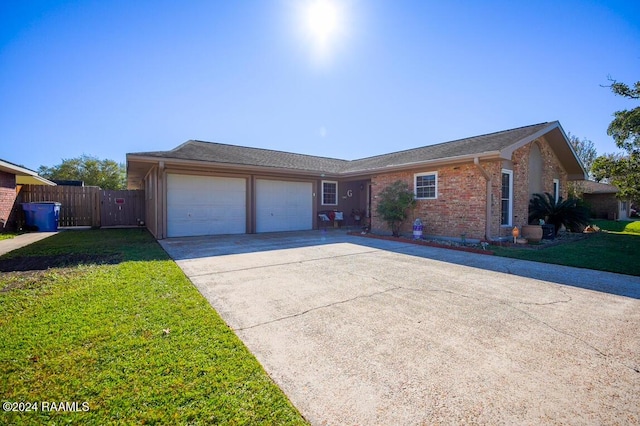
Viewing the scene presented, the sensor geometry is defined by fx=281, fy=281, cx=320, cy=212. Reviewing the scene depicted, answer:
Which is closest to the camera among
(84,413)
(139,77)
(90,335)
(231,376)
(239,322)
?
(84,413)

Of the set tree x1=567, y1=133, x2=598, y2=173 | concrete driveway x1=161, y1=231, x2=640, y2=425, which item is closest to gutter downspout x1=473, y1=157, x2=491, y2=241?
concrete driveway x1=161, y1=231, x2=640, y2=425

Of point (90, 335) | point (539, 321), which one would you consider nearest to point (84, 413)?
point (90, 335)

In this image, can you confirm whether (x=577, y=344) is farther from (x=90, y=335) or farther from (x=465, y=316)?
(x=90, y=335)

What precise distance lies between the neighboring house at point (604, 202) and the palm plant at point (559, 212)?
16.1m

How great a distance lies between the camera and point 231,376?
2201mm

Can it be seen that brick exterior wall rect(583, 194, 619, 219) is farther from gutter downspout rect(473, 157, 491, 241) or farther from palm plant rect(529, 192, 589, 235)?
gutter downspout rect(473, 157, 491, 241)

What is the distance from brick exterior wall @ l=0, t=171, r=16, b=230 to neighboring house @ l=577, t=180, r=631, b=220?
35.1 metres

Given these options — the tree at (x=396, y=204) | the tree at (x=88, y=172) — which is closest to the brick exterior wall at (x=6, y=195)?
the tree at (x=396, y=204)

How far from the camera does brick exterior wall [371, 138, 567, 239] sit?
9086 millimetres

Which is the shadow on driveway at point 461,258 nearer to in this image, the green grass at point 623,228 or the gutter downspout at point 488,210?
the gutter downspout at point 488,210

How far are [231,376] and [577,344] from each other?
3.34 metres

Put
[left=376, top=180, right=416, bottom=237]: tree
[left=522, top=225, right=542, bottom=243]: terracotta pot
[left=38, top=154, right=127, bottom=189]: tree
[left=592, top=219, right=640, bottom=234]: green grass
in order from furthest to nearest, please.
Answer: [left=38, top=154, right=127, bottom=189]: tree
[left=592, top=219, right=640, bottom=234]: green grass
[left=376, top=180, right=416, bottom=237]: tree
[left=522, top=225, right=542, bottom=243]: terracotta pot

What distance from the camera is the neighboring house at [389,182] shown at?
915 centimetres

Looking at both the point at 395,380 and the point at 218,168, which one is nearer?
the point at 395,380
